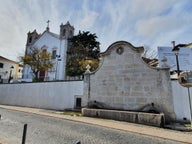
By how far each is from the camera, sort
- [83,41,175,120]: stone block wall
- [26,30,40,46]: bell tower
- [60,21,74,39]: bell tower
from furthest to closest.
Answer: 1. [26,30,40,46]: bell tower
2. [60,21,74,39]: bell tower
3. [83,41,175,120]: stone block wall

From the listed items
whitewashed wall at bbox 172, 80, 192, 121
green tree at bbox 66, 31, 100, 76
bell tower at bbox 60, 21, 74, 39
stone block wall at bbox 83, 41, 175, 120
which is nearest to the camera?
whitewashed wall at bbox 172, 80, 192, 121

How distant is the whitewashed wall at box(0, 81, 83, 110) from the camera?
12742 mm

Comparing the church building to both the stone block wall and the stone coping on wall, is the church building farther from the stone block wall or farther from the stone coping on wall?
the stone coping on wall

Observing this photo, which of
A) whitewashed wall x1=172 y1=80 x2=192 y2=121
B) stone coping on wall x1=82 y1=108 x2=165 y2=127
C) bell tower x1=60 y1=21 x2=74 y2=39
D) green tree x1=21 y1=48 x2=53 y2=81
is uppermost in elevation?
bell tower x1=60 y1=21 x2=74 y2=39

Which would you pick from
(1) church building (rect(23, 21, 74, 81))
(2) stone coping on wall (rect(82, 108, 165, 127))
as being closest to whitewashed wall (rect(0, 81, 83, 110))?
(2) stone coping on wall (rect(82, 108, 165, 127))

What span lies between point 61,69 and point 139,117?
1902cm

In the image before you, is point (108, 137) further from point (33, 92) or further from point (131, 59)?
point (33, 92)

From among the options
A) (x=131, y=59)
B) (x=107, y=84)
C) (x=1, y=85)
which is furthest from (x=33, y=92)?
(x=131, y=59)

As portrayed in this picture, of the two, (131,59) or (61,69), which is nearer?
(131,59)

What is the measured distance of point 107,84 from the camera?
10844 mm

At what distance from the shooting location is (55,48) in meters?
26.6

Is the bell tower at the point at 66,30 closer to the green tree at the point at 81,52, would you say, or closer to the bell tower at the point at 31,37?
the green tree at the point at 81,52

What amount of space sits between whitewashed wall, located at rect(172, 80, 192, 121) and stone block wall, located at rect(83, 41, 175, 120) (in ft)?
1.36

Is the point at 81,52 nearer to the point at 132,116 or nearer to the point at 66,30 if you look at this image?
A: the point at 66,30
